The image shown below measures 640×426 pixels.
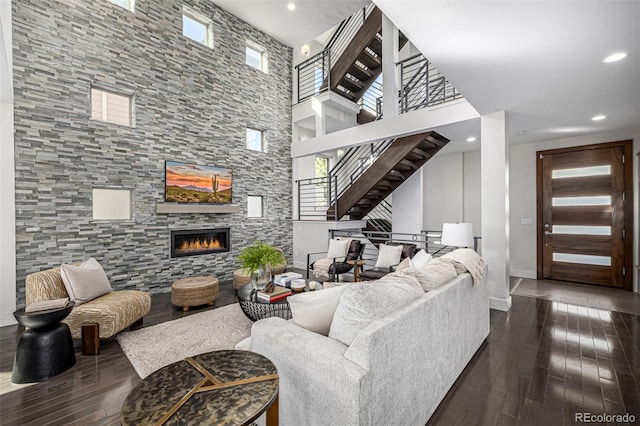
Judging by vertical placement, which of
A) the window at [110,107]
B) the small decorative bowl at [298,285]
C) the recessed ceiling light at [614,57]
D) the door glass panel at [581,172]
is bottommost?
the small decorative bowl at [298,285]

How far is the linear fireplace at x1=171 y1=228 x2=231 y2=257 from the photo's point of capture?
4.92 metres

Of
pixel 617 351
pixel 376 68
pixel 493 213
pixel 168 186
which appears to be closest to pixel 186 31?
pixel 168 186

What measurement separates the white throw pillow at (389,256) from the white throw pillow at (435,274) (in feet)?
7.11

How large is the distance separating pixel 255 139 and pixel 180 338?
4.64 metres

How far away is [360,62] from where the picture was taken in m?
6.59

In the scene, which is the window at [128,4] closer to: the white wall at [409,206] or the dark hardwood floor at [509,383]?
the dark hardwood floor at [509,383]

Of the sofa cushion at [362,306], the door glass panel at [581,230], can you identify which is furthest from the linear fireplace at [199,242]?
the door glass panel at [581,230]

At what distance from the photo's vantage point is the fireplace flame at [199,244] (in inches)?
198

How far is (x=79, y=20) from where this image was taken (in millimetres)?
3980

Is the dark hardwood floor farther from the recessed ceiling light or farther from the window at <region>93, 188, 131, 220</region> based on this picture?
the recessed ceiling light

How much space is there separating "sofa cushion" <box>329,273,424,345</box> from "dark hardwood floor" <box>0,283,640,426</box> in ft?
2.87

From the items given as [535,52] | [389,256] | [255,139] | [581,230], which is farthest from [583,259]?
[255,139]

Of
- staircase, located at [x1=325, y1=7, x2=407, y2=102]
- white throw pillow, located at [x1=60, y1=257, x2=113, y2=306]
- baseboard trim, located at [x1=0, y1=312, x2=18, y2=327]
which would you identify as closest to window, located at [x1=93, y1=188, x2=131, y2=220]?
white throw pillow, located at [x1=60, y1=257, x2=113, y2=306]

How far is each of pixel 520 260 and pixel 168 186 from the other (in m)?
6.89
